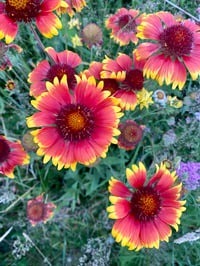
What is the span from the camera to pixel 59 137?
1.40m

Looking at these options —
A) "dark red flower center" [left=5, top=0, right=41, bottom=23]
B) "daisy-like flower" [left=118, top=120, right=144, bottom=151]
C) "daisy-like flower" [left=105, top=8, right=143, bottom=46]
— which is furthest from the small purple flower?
"dark red flower center" [left=5, top=0, right=41, bottom=23]

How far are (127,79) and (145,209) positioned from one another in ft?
2.65

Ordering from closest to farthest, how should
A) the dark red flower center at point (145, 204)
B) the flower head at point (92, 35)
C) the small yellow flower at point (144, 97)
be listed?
the dark red flower center at point (145, 204)
the small yellow flower at point (144, 97)
the flower head at point (92, 35)

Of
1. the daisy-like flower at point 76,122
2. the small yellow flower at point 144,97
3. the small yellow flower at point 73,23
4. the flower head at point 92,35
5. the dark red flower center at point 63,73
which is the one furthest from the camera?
the small yellow flower at point 73,23

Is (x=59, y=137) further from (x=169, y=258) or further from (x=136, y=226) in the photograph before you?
(x=169, y=258)

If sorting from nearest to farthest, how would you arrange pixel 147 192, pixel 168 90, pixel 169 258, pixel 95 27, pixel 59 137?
pixel 59 137, pixel 147 192, pixel 169 258, pixel 95 27, pixel 168 90

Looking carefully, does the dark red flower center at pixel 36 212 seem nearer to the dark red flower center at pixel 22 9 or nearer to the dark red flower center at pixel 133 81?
the dark red flower center at pixel 133 81

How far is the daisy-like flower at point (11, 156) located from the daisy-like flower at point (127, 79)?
0.79 meters

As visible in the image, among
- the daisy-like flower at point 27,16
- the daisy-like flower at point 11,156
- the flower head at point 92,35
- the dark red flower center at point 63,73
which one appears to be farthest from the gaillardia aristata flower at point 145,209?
the flower head at point 92,35

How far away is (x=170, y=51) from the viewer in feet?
5.08

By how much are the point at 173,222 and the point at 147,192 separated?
209 mm

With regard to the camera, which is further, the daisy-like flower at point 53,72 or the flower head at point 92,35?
the flower head at point 92,35

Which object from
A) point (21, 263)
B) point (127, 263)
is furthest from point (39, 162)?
point (127, 263)

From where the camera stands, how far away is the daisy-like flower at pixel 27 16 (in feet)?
4.42
